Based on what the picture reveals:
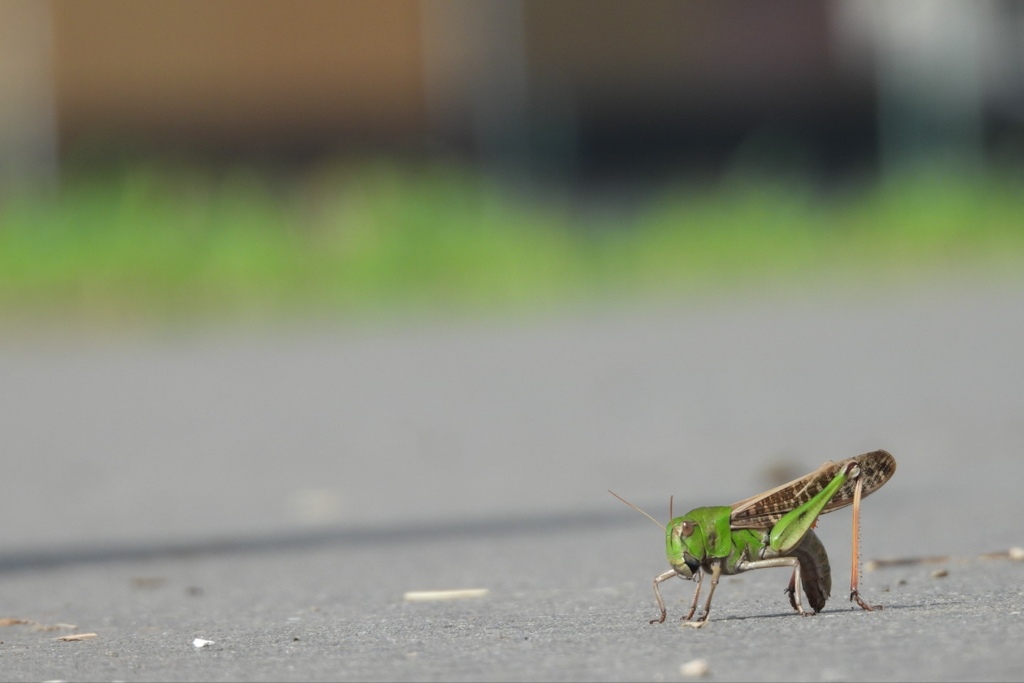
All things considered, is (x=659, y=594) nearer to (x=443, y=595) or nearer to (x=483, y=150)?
(x=443, y=595)

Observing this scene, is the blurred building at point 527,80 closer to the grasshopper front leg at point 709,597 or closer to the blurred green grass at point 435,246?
the blurred green grass at point 435,246

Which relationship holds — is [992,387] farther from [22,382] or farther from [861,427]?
[22,382]

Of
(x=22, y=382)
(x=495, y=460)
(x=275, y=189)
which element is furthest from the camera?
(x=275, y=189)

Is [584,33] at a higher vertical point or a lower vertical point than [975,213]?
higher

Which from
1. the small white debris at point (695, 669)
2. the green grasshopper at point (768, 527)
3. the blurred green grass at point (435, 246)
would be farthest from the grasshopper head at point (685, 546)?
the blurred green grass at point (435, 246)

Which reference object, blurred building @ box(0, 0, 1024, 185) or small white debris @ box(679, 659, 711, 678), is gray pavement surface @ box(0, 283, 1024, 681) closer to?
small white debris @ box(679, 659, 711, 678)

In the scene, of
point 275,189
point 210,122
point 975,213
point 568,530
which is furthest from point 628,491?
point 210,122
